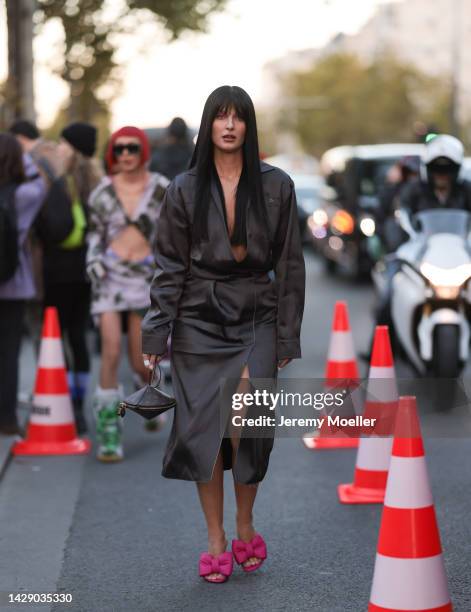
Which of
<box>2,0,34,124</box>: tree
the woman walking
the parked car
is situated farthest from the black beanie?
<box>2,0,34,124</box>: tree

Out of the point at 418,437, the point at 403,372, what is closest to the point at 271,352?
the point at 418,437

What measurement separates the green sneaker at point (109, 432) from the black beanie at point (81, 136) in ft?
5.61

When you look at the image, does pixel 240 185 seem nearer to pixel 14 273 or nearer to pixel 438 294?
pixel 14 273

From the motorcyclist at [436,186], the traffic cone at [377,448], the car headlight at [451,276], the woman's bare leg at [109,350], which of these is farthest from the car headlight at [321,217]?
the traffic cone at [377,448]

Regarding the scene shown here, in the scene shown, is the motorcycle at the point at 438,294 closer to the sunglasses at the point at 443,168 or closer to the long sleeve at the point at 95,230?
the sunglasses at the point at 443,168

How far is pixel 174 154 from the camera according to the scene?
11.1 meters

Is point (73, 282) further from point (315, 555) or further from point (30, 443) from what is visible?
point (315, 555)

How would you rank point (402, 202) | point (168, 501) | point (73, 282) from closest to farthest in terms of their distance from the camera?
point (168, 501), point (73, 282), point (402, 202)

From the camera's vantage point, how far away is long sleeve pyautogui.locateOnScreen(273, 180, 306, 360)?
201 inches

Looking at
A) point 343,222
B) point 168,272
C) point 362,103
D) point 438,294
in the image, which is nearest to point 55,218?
point 438,294

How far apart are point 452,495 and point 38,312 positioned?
3.25 metres

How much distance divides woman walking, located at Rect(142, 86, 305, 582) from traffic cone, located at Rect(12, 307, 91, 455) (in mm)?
2662

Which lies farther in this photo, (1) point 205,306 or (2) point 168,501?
(2) point 168,501

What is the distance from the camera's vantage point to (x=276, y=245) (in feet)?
16.8
